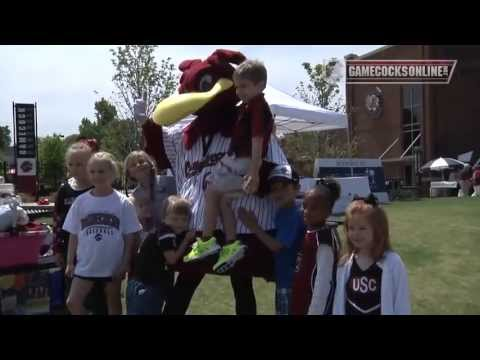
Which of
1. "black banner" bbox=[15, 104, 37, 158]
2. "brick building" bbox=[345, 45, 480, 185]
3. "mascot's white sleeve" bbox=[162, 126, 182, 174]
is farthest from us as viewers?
"brick building" bbox=[345, 45, 480, 185]

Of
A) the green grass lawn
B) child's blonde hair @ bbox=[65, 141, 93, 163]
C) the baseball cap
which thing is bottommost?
the green grass lawn

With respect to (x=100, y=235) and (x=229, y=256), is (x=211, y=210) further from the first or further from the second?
(x=100, y=235)

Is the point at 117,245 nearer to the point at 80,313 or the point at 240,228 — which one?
the point at 80,313

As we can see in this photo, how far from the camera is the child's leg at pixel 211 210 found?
129 inches

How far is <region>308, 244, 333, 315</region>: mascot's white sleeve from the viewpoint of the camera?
2900 mm

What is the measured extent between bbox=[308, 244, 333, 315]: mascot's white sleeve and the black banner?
62.7ft

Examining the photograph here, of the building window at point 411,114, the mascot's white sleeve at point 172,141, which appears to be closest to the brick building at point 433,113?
the building window at point 411,114

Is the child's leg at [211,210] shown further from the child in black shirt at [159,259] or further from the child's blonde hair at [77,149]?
the child's blonde hair at [77,149]

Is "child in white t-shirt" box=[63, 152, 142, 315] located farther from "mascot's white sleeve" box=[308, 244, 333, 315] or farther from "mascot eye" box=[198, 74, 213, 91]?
"mascot's white sleeve" box=[308, 244, 333, 315]

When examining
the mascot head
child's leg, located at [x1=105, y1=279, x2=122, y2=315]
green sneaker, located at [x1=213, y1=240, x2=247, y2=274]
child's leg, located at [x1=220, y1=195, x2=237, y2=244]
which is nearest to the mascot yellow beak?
the mascot head

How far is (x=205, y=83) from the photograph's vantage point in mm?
3689

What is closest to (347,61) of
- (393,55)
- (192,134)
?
(393,55)

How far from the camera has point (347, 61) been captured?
34406 mm
